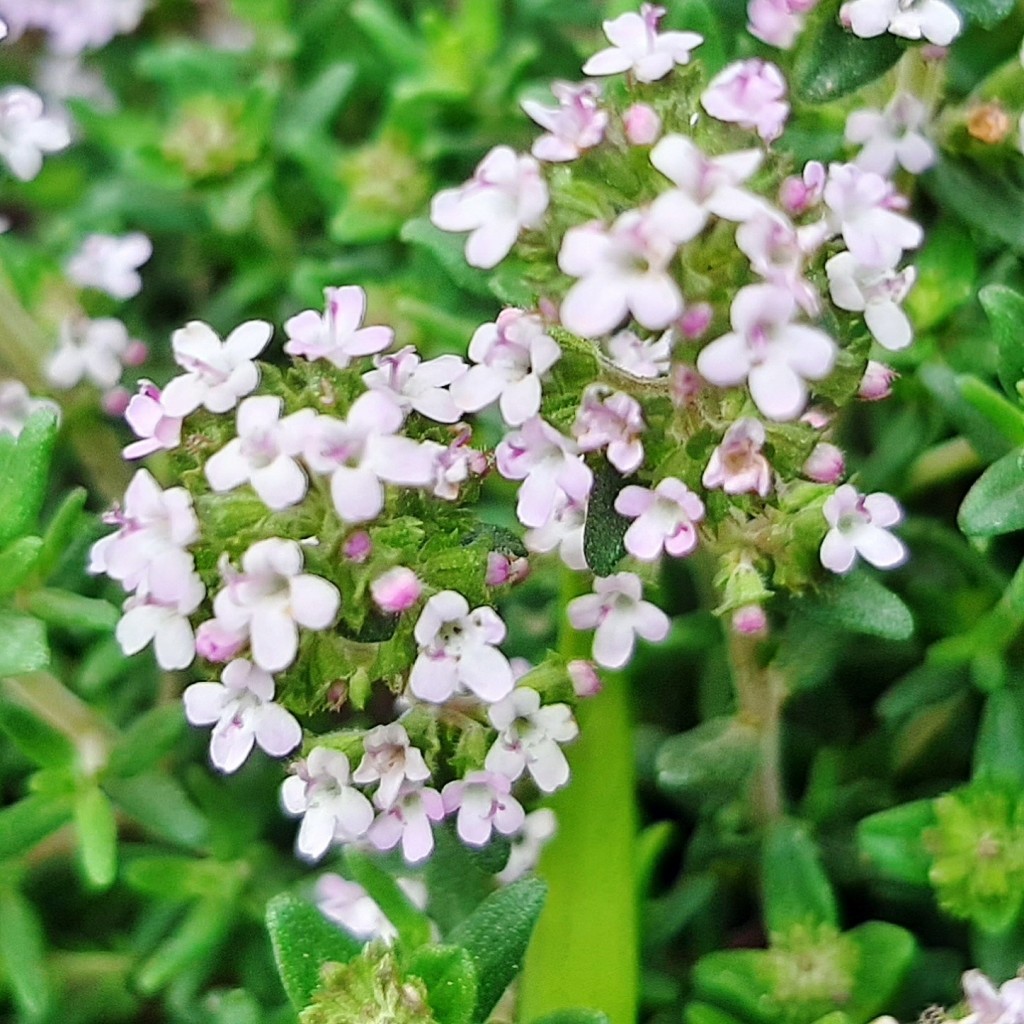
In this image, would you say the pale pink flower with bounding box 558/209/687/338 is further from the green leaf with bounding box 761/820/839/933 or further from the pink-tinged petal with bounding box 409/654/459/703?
the green leaf with bounding box 761/820/839/933

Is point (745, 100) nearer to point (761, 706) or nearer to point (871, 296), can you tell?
point (871, 296)

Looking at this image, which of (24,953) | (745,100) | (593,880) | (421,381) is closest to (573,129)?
(745,100)

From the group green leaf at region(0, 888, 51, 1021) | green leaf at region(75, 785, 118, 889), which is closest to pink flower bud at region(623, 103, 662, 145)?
green leaf at region(75, 785, 118, 889)

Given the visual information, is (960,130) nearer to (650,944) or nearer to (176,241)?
(650,944)

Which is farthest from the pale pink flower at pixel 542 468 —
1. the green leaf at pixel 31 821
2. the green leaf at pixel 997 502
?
the green leaf at pixel 31 821

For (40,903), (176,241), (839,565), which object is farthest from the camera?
(176,241)

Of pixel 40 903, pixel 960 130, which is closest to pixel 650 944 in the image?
pixel 40 903
